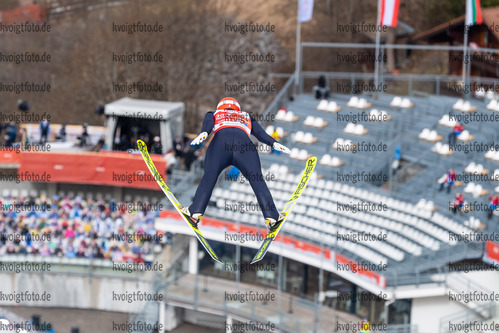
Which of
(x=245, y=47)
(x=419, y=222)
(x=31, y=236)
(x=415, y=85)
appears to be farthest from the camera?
(x=245, y=47)

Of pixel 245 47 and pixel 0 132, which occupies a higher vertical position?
pixel 245 47

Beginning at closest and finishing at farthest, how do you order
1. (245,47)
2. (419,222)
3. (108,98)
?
(419,222), (108,98), (245,47)

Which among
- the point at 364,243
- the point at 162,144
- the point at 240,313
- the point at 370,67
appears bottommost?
the point at 240,313

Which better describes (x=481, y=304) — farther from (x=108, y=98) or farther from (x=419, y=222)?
(x=108, y=98)

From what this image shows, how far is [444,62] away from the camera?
190 ft

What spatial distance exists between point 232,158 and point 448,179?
1694cm

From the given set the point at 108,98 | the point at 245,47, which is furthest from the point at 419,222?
the point at 245,47

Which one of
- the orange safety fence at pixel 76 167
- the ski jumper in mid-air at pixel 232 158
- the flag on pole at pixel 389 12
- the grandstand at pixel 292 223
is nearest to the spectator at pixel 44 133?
the grandstand at pixel 292 223

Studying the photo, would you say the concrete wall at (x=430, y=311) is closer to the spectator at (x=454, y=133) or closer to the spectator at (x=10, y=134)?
the spectator at (x=454, y=133)

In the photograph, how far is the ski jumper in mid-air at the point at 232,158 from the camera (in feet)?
65.9

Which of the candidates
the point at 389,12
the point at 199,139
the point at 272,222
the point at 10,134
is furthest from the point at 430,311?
the point at 10,134

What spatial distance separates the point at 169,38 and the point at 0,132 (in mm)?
14706

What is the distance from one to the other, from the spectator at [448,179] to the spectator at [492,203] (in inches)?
71.5

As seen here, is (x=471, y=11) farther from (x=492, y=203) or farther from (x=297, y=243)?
(x=297, y=243)
